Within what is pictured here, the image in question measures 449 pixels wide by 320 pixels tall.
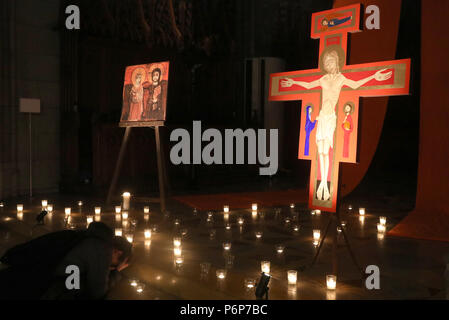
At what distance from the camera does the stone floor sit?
132 inches

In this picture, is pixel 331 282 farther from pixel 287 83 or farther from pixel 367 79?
pixel 287 83

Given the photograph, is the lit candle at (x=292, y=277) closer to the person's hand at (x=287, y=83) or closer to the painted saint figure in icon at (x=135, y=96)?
the person's hand at (x=287, y=83)

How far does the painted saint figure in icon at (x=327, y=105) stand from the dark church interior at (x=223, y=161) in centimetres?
7

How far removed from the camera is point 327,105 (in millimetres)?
3848

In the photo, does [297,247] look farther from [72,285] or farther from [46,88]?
[46,88]

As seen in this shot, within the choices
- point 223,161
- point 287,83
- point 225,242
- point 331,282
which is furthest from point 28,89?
point 331,282

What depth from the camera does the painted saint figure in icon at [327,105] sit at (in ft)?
12.4

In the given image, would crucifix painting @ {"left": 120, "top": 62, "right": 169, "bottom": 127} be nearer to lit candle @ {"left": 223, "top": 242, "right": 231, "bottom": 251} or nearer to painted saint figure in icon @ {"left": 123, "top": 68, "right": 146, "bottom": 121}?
painted saint figure in icon @ {"left": 123, "top": 68, "right": 146, "bottom": 121}

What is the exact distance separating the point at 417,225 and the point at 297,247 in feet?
4.85

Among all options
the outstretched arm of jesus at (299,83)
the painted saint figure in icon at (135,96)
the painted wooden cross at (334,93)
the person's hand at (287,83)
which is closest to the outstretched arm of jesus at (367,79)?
the painted wooden cross at (334,93)

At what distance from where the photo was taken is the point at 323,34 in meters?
3.85

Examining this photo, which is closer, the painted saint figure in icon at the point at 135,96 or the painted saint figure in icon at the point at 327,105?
the painted saint figure in icon at the point at 327,105

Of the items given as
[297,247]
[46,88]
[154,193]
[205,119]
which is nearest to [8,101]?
[46,88]
